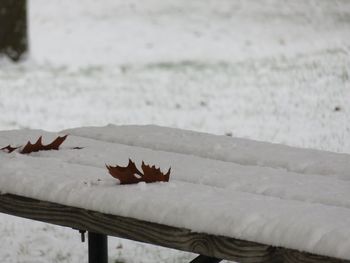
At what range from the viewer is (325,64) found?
10.6 m

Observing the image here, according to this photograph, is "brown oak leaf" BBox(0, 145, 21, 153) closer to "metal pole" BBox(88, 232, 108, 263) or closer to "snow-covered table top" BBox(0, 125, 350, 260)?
"snow-covered table top" BBox(0, 125, 350, 260)

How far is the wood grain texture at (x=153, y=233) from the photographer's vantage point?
8.02 ft

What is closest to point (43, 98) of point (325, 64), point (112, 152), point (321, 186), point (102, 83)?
point (102, 83)

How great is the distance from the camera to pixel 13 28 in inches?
439

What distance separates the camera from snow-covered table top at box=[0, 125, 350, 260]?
246 cm

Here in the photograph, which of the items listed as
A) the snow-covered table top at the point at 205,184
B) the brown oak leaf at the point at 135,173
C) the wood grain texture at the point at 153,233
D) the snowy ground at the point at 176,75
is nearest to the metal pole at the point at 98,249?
the snow-covered table top at the point at 205,184

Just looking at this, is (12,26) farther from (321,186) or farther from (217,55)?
(321,186)

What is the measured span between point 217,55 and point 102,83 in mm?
2499

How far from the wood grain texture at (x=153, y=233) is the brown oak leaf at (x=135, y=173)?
6.1 inches

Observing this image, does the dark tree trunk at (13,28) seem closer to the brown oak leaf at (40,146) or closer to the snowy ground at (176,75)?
the snowy ground at (176,75)

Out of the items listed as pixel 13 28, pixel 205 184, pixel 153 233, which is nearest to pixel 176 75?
pixel 13 28

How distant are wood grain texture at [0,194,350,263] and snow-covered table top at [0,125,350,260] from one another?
3cm

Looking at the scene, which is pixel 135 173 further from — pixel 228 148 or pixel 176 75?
pixel 176 75

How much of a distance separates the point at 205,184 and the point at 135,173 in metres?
0.24
